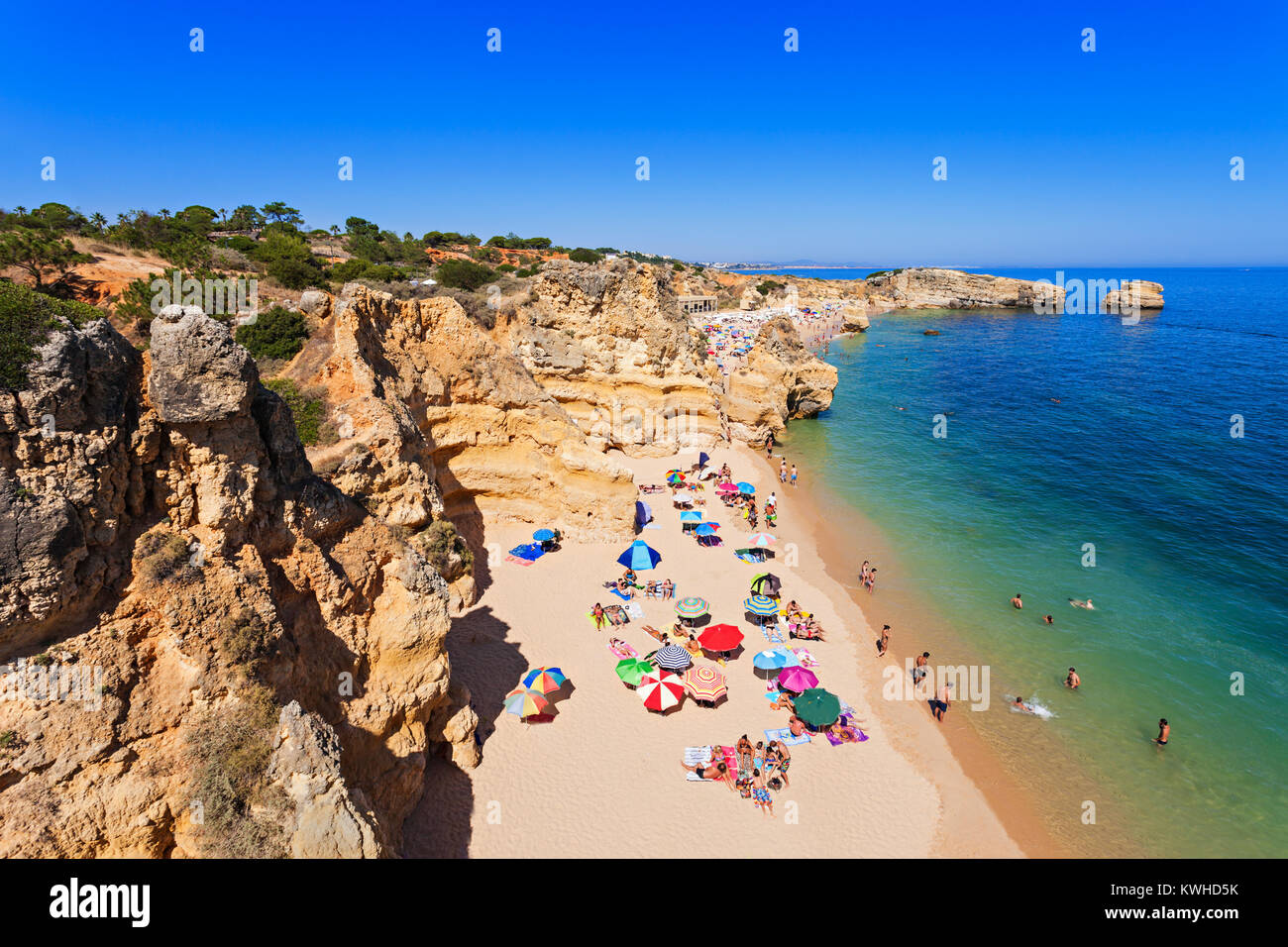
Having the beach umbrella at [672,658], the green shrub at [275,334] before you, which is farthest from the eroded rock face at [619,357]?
the beach umbrella at [672,658]

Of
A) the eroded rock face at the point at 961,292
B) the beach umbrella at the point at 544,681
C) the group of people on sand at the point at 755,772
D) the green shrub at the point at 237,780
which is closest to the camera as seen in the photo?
the green shrub at the point at 237,780

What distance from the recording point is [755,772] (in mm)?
12469

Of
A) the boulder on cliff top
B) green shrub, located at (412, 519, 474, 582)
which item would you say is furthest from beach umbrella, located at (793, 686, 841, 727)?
the boulder on cliff top

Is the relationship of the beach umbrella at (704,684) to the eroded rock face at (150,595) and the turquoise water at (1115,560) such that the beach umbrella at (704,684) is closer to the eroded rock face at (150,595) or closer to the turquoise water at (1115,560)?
the turquoise water at (1115,560)

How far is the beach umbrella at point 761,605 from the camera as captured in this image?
17891mm

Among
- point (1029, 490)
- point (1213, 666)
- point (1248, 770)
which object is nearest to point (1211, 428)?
point (1029, 490)

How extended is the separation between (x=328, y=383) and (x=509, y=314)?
12406 mm

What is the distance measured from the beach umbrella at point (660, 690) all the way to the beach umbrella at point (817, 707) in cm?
296

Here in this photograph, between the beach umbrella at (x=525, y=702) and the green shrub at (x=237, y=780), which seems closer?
the green shrub at (x=237, y=780)

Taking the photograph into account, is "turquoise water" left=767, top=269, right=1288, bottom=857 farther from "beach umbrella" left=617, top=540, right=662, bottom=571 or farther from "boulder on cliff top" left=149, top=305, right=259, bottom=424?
"boulder on cliff top" left=149, top=305, right=259, bottom=424

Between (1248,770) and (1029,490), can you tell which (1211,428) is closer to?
(1029,490)

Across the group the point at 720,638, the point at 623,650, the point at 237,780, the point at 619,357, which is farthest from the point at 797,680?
the point at 619,357

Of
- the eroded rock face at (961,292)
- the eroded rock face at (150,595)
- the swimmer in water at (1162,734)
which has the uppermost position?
the eroded rock face at (961,292)

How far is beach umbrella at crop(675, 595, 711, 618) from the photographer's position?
17.5m
